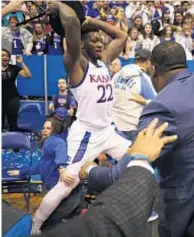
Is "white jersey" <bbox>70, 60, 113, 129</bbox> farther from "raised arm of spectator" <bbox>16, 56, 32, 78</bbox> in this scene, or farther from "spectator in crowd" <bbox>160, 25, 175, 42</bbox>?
"spectator in crowd" <bbox>160, 25, 175, 42</bbox>

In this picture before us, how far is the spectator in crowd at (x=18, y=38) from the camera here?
942 centimetres

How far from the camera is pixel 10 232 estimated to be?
5.32 feet

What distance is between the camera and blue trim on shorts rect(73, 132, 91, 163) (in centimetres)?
455

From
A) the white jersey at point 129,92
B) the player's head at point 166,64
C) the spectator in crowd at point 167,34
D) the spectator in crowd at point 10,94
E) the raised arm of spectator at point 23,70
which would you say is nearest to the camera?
the player's head at point 166,64

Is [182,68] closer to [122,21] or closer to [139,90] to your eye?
[139,90]

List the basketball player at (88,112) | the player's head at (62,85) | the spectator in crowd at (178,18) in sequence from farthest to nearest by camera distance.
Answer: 1. the spectator in crowd at (178,18)
2. the player's head at (62,85)
3. the basketball player at (88,112)

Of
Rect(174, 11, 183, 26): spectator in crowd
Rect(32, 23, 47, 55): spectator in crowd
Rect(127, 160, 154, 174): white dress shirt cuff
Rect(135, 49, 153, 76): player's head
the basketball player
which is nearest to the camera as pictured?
Rect(127, 160, 154, 174): white dress shirt cuff

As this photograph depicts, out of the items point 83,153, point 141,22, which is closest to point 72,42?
point 83,153

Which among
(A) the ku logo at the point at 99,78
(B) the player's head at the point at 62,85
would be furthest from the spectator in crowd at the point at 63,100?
(A) the ku logo at the point at 99,78

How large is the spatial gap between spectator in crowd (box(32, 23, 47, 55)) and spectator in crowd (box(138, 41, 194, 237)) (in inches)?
289

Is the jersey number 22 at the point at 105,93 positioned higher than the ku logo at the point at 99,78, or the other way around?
the ku logo at the point at 99,78

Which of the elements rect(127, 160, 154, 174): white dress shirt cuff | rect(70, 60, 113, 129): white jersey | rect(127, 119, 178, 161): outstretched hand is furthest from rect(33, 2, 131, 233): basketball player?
rect(127, 160, 154, 174): white dress shirt cuff

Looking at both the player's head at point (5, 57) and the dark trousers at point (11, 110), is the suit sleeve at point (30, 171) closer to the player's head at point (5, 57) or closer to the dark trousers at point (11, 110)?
the player's head at point (5, 57)

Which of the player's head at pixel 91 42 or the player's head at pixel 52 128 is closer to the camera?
the player's head at pixel 91 42
